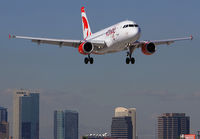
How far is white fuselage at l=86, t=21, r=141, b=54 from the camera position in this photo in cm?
9919

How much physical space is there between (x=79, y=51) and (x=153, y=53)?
14159 mm

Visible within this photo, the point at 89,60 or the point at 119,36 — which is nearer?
the point at 119,36

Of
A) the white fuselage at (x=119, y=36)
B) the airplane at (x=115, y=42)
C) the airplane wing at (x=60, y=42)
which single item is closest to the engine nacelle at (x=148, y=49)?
the airplane at (x=115, y=42)

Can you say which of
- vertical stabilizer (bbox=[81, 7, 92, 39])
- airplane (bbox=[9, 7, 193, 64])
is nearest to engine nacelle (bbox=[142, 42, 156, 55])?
airplane (bbox=[9, 7, 193, 64])

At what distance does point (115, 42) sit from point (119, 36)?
184 centimetres

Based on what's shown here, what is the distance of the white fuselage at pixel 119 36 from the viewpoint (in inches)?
3905

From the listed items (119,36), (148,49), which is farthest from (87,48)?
(148,49)

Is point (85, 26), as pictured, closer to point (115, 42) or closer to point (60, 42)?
point (60, 42)

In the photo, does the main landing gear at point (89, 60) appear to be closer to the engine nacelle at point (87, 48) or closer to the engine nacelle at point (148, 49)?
the engine nacelle at point (87, 48)

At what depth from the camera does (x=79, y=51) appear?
10788cm

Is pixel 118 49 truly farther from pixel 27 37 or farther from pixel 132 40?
pixel 27 37

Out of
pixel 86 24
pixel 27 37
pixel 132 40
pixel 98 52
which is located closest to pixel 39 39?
pixel 27 37

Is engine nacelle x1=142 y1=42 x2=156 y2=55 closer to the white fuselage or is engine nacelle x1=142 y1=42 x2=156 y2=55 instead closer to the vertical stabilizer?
the white fuselage

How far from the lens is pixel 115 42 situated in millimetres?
102812
